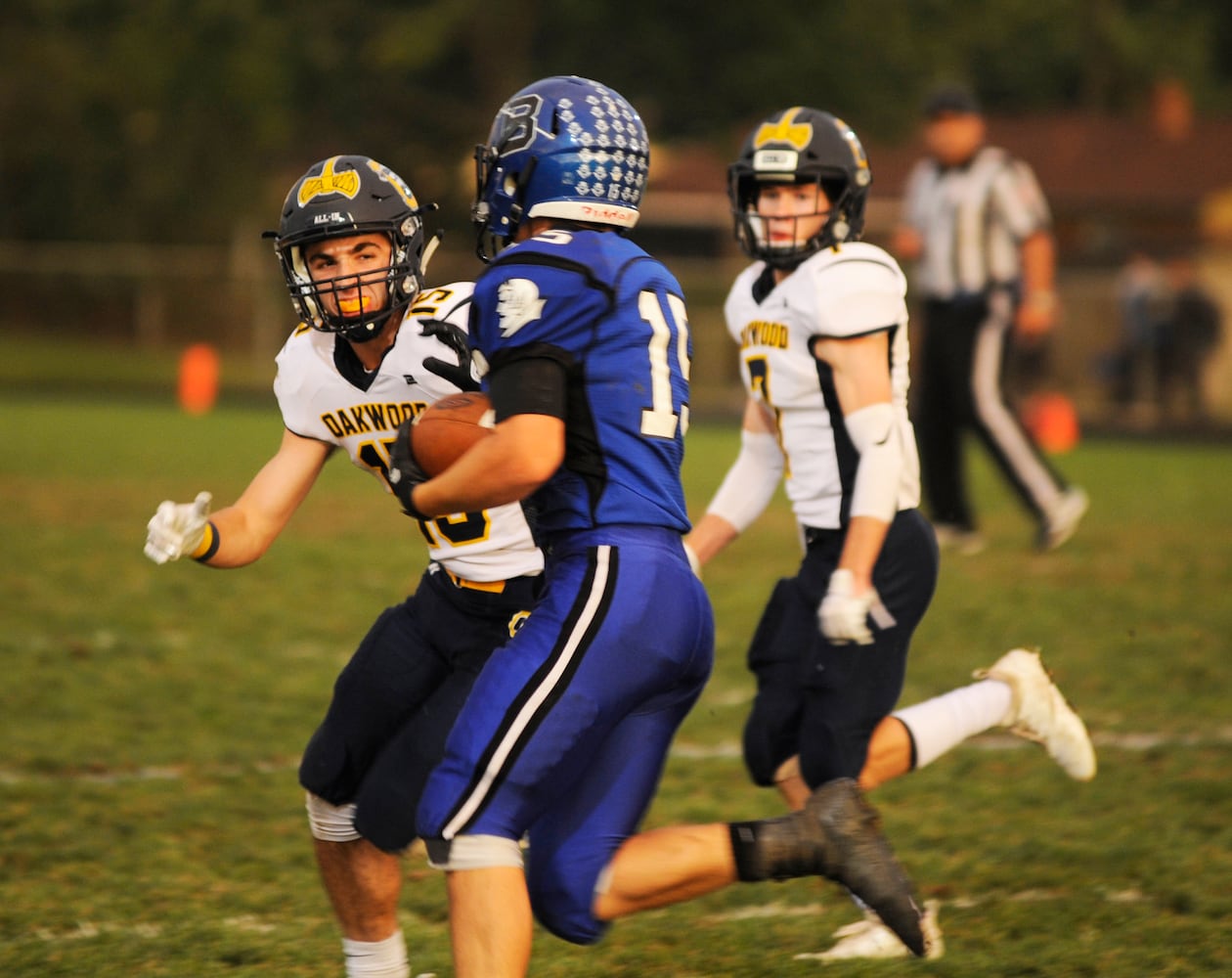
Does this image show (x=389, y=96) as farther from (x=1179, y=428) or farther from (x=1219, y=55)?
(x=1219, y=55)

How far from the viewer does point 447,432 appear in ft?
10.2

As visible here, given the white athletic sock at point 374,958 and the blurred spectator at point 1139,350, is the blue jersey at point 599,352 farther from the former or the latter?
the blurred spectator at point 1139,350

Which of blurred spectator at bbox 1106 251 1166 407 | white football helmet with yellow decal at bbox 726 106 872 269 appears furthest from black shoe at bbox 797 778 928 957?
blurred spectator at bbox 1106 251 1166 407

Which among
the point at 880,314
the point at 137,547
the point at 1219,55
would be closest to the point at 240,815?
the point at 880,314

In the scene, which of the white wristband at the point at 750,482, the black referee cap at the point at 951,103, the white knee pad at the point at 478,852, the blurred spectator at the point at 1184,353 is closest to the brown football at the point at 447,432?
the white knee pad at the point at 478,852

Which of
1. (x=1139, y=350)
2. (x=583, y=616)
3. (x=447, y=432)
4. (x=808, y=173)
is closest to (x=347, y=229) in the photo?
(x=447, y=432)

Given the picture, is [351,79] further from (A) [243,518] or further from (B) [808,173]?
(A) [243,518]

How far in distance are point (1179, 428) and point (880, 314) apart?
16.1 meters

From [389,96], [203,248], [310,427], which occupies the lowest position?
[310,427]

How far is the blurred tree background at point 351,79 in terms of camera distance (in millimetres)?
29156

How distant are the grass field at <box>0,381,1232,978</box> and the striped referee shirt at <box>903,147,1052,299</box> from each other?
150 centimetres

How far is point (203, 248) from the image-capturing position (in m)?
30.5

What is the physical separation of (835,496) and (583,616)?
47.0 inches

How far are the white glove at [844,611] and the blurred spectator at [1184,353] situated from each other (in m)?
17.6
